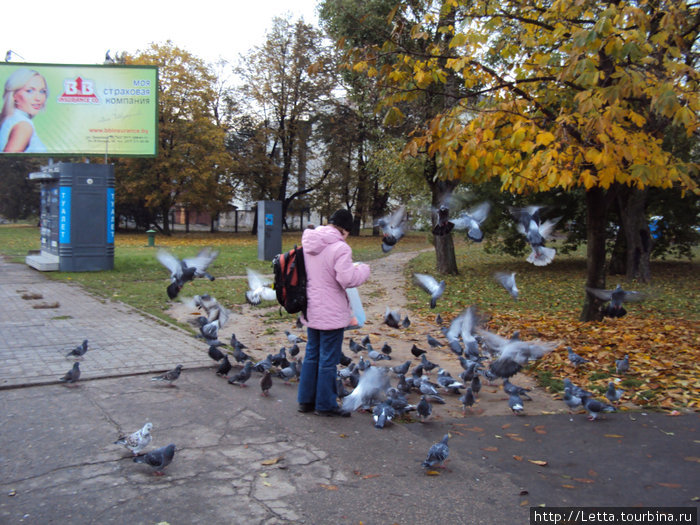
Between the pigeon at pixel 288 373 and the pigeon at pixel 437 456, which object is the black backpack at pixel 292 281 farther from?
the pigeon at pixel 437 456

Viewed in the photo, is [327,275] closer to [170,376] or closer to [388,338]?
[170,376]

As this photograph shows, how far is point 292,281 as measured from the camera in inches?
204

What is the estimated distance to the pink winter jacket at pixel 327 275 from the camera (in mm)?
5082

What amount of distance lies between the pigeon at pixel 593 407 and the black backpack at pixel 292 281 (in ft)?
8.83

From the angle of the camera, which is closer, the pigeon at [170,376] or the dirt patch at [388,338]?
the dirt patch at [388,338]

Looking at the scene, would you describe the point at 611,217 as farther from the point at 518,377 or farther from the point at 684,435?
the point at 684,435

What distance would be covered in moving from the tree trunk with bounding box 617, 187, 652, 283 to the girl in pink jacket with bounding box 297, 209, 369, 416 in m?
12.7

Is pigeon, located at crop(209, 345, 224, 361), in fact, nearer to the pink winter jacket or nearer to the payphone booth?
the pink winter jacket

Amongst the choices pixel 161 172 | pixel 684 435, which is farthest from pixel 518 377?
pixel 161 172

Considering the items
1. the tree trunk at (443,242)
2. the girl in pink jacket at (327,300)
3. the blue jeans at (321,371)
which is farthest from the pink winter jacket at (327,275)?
the tree trunk at (443,242)

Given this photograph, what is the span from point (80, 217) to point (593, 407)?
48.0 ft

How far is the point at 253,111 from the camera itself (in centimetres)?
4119

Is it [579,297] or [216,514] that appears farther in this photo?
[579,297]

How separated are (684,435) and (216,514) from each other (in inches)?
152
